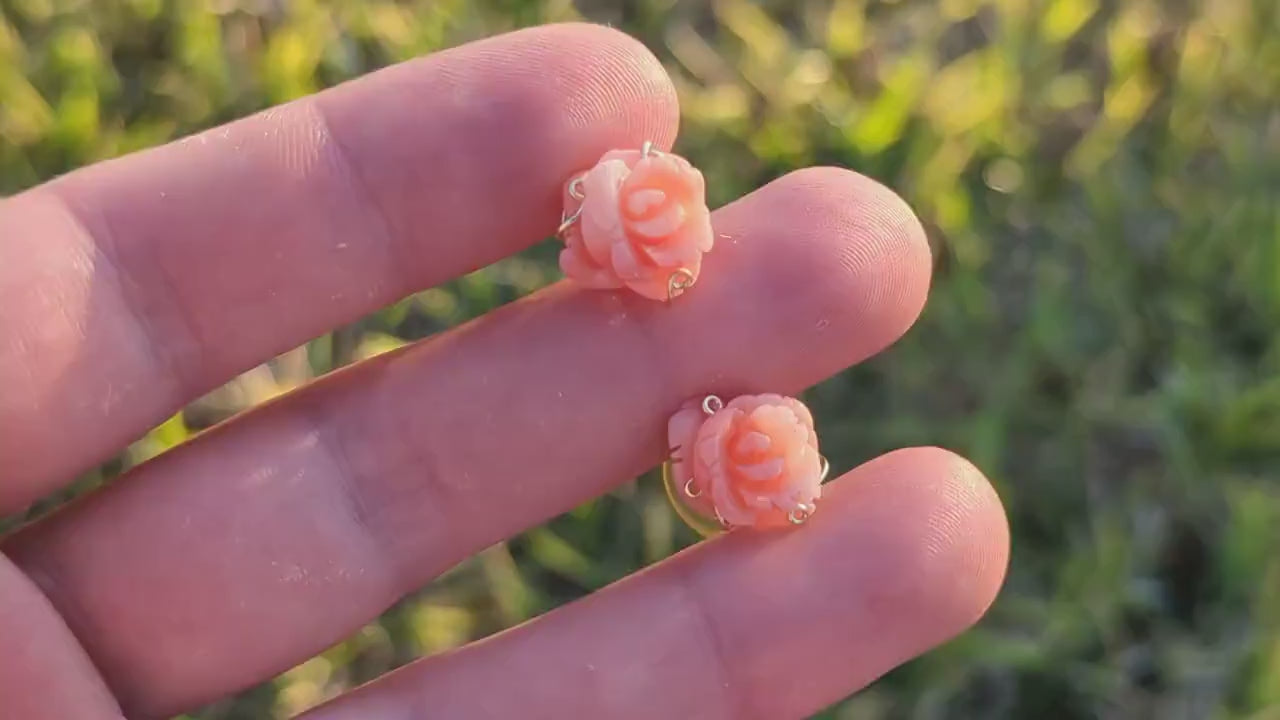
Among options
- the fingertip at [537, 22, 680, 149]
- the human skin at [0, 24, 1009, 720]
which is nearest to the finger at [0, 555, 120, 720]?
the human skin at [0, 24, 1009, 720]

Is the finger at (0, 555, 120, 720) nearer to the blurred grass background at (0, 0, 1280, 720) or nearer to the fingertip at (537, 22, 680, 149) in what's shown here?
the blurred grass background at (0, 0, 1280, 720)

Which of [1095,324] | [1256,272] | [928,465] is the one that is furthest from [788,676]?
[1256,272]

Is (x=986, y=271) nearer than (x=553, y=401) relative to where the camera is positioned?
No

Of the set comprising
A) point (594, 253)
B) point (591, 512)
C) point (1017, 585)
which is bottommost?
point (1017, 585)

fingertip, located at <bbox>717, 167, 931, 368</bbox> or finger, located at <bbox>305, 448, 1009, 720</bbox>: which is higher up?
fingertip, located at <bbox>717, 167, 931, 368</bbox>

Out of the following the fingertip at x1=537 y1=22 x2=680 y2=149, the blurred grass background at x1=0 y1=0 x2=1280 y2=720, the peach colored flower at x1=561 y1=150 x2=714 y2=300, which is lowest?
the blurred grass background at x1=0 y1=0 x2=1280 y2=720

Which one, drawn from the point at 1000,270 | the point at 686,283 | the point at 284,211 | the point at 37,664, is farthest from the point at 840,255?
the point at 37,664

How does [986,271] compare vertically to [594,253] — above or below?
below

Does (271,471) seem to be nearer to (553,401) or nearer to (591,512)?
(553,401)
